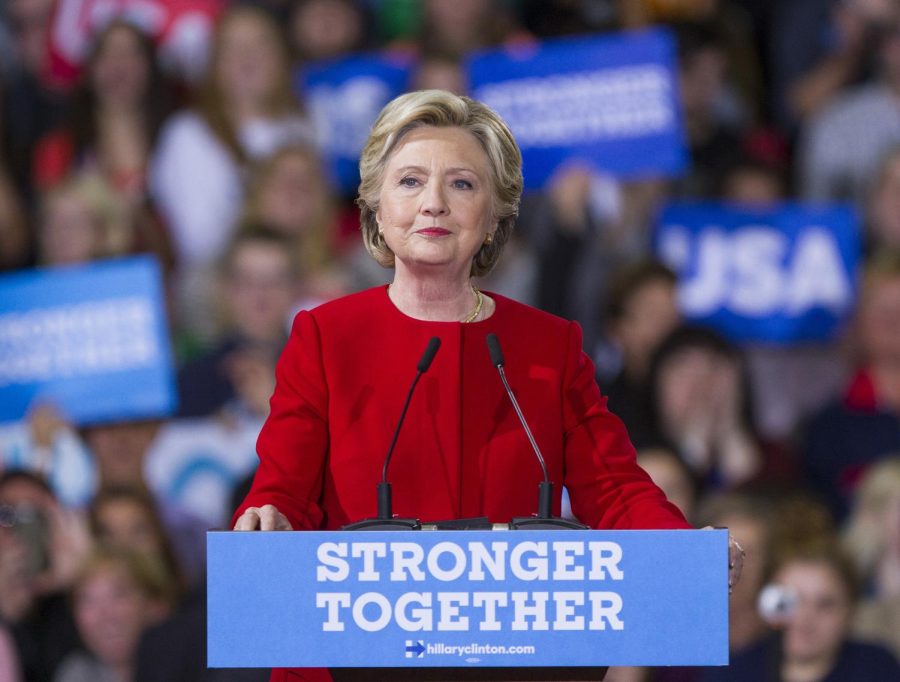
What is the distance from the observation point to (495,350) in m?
2.55

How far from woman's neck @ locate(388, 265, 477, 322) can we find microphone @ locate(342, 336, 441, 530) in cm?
11

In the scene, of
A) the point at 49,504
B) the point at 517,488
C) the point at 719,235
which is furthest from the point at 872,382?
the point at 517,488

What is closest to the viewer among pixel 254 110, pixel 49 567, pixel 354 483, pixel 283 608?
pixel 283 608

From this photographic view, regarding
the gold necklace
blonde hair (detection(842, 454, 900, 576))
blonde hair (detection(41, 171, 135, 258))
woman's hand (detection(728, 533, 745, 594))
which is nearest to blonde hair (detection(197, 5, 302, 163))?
blonde hair (detection(41, 171, 135, 258))

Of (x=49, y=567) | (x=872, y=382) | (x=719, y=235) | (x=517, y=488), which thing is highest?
(x=719, y=235)

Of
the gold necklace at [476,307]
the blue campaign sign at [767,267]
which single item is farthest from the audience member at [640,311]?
the gold necklace at [476,307]

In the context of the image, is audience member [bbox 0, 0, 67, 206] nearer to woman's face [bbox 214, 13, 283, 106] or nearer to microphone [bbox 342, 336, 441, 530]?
woman's face [bbox 214, 13, 283, 106]

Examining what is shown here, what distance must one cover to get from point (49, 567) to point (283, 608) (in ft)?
10.6

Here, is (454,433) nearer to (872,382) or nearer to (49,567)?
(49,567)

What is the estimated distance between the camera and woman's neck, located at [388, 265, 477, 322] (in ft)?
8.91

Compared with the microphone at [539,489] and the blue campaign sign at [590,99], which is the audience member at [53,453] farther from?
the microphone at [539,489]

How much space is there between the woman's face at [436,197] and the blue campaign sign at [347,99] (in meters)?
3.52

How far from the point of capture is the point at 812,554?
15.5 ft

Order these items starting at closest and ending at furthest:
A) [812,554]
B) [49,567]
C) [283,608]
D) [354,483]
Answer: [283,608] → [354,483] → [812,554] → [49,567]
